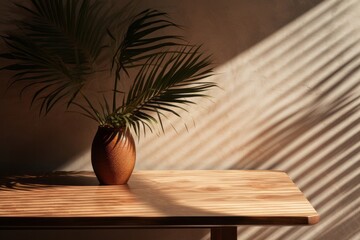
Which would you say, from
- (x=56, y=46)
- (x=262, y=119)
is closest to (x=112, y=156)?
(x=56, y=46)

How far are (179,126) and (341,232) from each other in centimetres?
100

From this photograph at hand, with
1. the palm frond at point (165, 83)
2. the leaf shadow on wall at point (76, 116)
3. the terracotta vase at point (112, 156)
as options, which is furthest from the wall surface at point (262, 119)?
the terracotta vase at point (112, 156)

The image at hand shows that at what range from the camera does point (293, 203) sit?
244 cm

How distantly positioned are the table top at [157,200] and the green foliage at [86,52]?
0.32 m

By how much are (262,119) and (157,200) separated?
0.92 metres

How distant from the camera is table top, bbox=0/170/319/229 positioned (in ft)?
7.31

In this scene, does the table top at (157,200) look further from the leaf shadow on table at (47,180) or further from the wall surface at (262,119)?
the wall surface at (262,119)

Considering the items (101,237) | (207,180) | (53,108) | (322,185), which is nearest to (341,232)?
(322,185)

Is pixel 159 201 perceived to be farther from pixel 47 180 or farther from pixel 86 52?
pixel 86 52

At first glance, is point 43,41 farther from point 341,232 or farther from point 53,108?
point 341,232

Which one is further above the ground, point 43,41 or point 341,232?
point 43,41

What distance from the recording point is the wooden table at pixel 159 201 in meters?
2.23

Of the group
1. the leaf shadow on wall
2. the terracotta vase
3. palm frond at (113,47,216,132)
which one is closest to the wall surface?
the leaf shadow on wall

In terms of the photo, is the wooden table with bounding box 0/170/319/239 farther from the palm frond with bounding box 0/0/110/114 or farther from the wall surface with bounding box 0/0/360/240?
the palm frond with bounding box 0/0/110/114
